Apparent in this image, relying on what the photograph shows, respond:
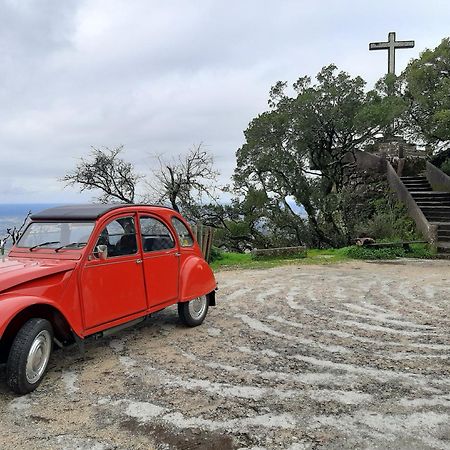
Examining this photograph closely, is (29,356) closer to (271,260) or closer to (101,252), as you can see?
(101,252)

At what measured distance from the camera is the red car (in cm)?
387

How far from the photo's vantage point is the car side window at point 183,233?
19.8 feet

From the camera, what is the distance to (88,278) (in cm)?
445

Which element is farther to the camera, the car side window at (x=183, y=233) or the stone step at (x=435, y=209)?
the stone step at (x=435, y=209)

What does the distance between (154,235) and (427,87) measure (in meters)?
15.7

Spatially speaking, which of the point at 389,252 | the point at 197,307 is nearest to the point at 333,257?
the point at 389,252

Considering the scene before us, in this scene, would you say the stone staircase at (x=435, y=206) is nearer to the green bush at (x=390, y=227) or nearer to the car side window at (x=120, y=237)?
the green bush at (x=390, y=227)

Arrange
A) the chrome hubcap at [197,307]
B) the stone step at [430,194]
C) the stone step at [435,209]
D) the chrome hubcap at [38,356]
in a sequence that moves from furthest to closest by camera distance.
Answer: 1. the stone step at [430,194]
2. the stone step at [435,209]
3. the chrome hubcap at [197,307]
4. the chrome hubcap at [38,356]

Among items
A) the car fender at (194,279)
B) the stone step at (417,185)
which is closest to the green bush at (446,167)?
the stone step at (417,185)

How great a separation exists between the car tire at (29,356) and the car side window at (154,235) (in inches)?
63.9

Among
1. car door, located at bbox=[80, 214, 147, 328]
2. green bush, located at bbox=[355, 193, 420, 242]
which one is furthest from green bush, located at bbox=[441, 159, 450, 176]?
car door, located at bbox=[80, 214, 147, 328]

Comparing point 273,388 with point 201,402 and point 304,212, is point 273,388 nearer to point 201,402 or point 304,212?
point 201,402

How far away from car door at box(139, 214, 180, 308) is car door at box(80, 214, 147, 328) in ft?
0.44

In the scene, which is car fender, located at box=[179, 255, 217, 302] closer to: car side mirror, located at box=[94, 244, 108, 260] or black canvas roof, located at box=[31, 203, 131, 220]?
black canvas roof, located at box=[31, 203, 131, 220]
